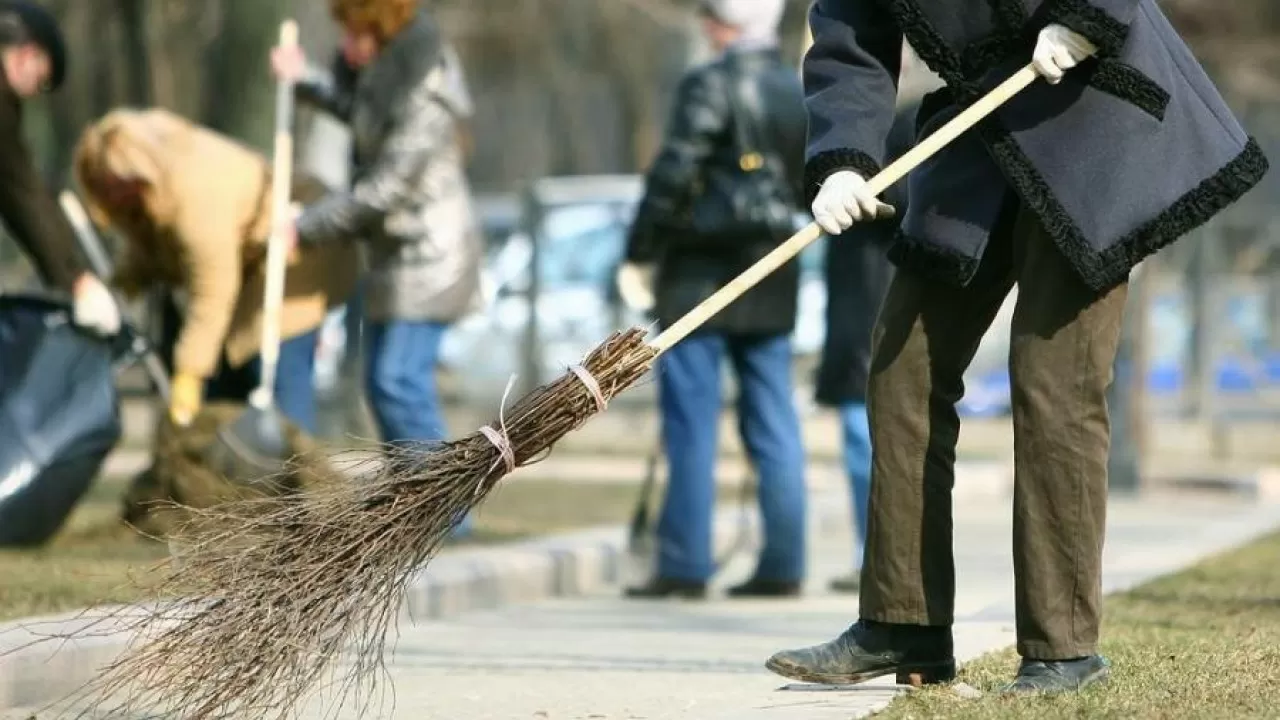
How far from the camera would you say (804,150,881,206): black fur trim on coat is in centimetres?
514

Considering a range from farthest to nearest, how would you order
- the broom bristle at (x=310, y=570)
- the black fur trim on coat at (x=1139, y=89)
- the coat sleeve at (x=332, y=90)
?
the coat sleeve at (x=332, y=90), the black fur trim on coat at (x=1139, y=89), the broom bristle at (x=310, y=570)

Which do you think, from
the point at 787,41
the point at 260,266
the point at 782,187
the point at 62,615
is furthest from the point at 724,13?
the point at 787,41

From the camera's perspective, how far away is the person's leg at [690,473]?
8.47 meters

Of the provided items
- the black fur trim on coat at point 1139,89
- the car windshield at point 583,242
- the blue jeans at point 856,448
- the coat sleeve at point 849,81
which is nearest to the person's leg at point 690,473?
the blue jeans at point 856,448

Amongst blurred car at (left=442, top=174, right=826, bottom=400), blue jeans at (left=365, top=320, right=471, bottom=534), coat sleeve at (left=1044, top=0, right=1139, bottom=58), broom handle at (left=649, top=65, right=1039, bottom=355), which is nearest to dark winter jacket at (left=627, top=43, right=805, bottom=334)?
blue jeans at (left=365, top=320, right=471, bottom=534)

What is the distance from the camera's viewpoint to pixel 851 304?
855 cm

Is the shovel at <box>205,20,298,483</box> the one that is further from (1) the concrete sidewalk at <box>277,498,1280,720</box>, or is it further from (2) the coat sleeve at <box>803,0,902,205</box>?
(2) the coat sleeve at <box>803,0,902,205</box>

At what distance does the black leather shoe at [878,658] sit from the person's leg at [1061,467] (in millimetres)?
271

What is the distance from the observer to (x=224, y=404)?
893cm

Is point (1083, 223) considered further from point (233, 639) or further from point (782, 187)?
point (782, 187)

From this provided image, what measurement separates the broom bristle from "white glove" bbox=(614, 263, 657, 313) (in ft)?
11.1

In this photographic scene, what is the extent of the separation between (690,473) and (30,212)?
2270 mm

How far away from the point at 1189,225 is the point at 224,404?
184 inches

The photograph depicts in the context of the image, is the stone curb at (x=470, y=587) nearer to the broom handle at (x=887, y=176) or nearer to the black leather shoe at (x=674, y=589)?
the black leather shoe at (x=674, y=589)
